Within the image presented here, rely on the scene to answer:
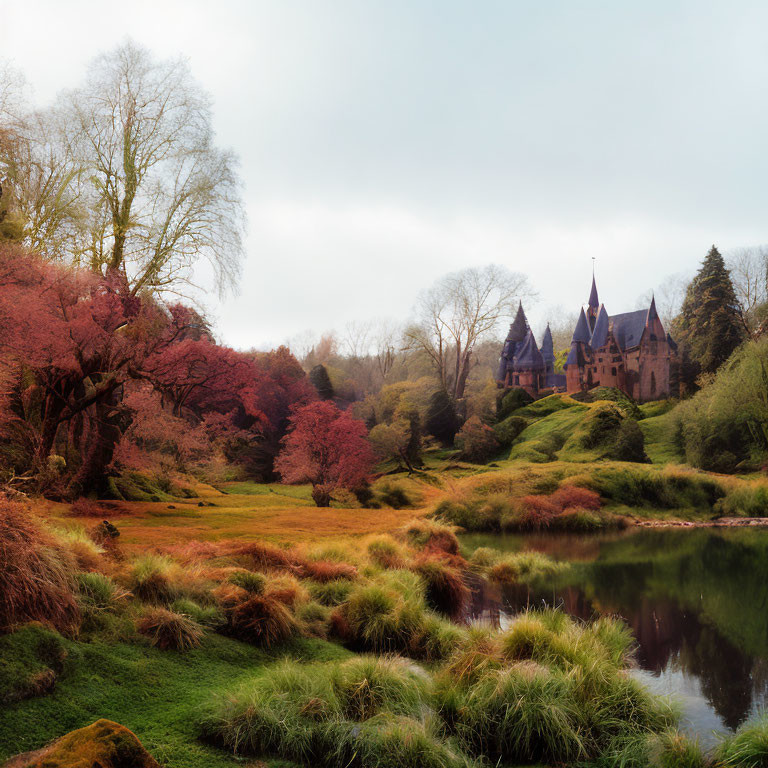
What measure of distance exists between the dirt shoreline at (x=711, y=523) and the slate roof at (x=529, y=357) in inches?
310

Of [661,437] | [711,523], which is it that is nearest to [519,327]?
[661,437]

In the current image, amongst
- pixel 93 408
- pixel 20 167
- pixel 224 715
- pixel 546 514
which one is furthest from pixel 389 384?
pixel 224 715

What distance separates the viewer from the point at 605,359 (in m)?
19.5

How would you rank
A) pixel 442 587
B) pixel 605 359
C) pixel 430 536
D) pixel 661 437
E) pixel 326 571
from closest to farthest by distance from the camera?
1. pixel 326 571
2. pixel 442 587
3. pixel 430 536
4. pixel 661 437
5. pixel 605 359

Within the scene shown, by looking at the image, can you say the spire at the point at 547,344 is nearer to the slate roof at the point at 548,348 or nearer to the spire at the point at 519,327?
the slate roof at the point at 548,348

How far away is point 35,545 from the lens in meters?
4.04

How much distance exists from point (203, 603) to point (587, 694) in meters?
3.46

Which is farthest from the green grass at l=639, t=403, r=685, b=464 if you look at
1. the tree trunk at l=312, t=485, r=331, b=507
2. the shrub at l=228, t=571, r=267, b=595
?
the shrub at l=228, t=571, r=267, b=595

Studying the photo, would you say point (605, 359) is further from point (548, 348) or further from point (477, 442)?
point (477, 442)

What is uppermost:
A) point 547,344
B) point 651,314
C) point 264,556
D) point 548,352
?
point 651,314

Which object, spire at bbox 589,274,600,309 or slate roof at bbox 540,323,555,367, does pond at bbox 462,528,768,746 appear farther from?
spire at bbox 589,274,600,309

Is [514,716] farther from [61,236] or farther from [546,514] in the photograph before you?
[61,236]

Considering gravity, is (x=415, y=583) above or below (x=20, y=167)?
below

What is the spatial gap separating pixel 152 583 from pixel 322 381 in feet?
59.7
